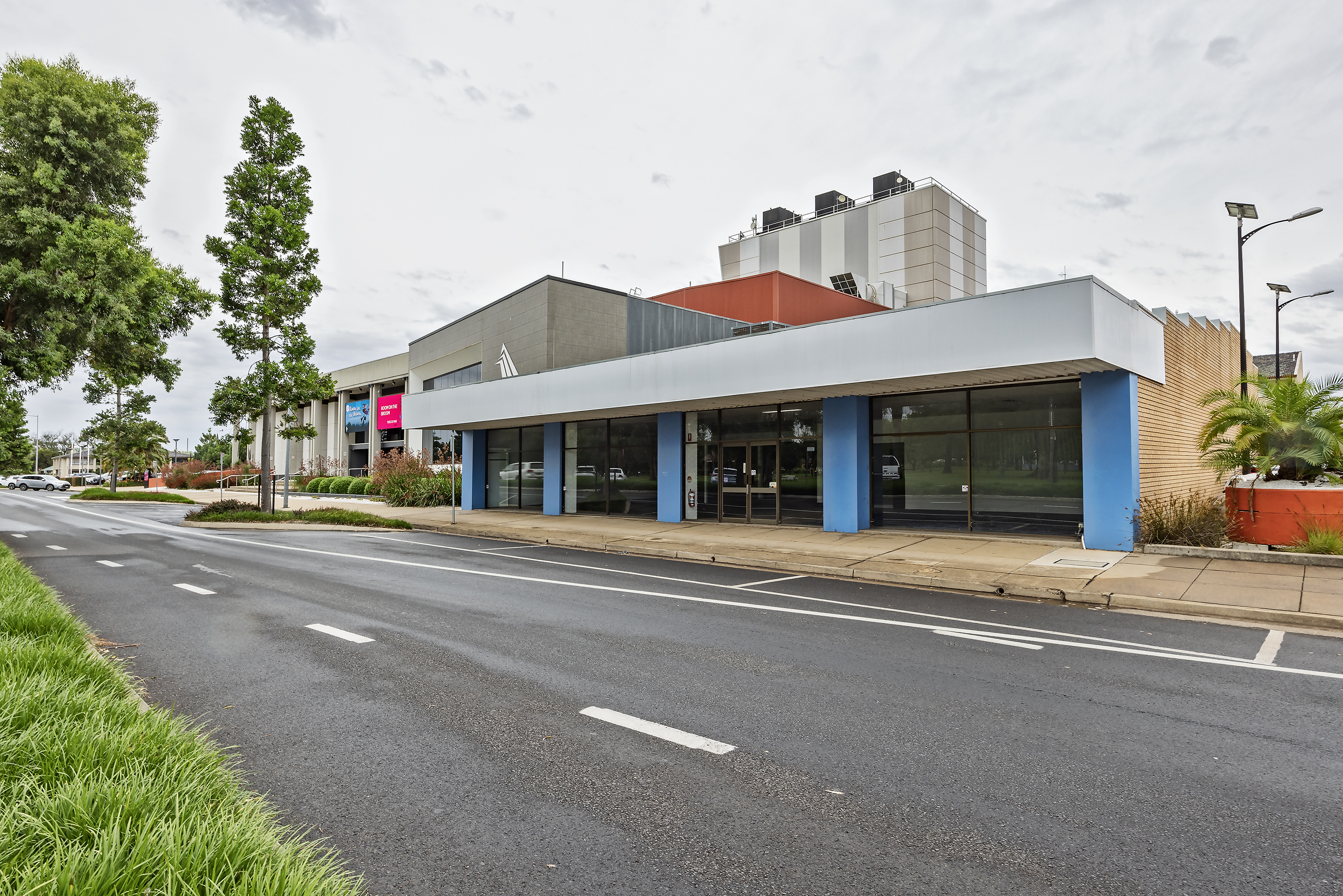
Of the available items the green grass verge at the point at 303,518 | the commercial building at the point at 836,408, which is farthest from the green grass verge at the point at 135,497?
the commercial building at the point at 836,408

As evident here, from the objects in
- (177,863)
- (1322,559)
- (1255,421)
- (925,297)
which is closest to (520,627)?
(177,863)

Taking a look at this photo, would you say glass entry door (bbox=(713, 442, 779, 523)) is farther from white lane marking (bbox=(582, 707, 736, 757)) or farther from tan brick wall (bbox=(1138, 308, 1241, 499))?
white lane marking (bbox=(582, 707, 736, 757))

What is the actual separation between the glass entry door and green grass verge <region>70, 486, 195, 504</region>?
32.6 metres

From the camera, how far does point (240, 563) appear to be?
45.2ft

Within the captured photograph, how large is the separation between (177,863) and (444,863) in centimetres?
109

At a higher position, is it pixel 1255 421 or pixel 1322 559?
pixel 1255 421

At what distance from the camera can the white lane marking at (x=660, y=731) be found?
4.48 metres

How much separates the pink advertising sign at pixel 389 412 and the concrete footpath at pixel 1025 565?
37057mm

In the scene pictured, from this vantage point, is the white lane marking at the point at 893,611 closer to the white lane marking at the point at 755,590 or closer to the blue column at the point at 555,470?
the white lane marking at the point at 755,590

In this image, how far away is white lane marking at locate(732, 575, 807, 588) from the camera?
1105cm

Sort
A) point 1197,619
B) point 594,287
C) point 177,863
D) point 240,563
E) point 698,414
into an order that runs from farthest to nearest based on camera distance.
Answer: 1. point 594,287
2. point 698,414
3. point 240,563
4. point 1197,619
5. point 177,863

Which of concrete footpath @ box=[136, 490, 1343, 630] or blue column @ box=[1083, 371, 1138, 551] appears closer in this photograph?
concrete footpath @ box=[136, 490, 1343, 630]

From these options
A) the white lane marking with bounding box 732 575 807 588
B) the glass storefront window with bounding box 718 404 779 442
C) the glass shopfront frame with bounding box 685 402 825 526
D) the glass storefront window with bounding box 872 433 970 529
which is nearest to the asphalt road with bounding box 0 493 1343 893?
the white lane marking with bounding box 732 575 807 588

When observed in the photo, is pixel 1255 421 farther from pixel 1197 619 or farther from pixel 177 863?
pixel 177 863
